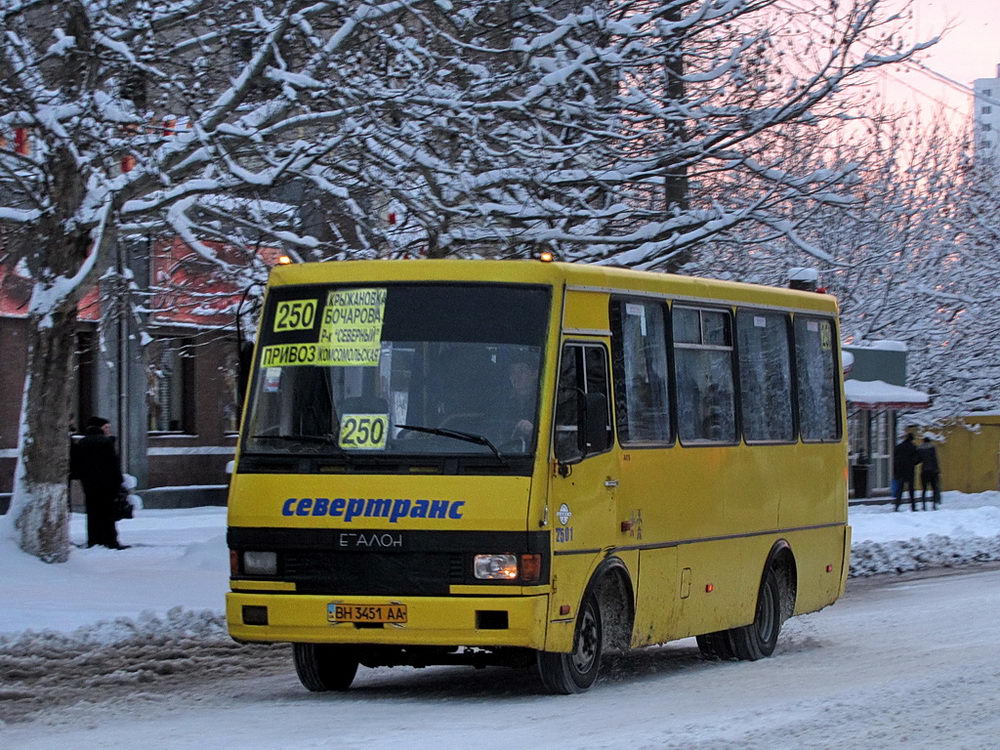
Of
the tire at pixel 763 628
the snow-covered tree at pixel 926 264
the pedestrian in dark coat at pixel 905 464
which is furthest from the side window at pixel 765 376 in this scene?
the pedestrian in dark coat at pixel 905 464

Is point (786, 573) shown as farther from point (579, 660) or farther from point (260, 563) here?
point (260, 563)

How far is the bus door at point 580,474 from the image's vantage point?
10.7 m

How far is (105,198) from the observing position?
16938mm

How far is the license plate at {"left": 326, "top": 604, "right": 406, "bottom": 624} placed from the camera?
10.4 metres

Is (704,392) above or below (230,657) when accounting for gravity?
above

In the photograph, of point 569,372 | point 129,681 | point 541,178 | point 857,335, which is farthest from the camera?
point 857,335

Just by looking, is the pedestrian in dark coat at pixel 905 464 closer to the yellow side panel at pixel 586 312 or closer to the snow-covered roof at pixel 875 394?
the snow-covered roof at pixel 875 394

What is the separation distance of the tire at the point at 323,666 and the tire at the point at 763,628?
3450 millimetres

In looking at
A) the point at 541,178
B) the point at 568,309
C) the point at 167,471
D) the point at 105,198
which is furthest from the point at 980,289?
the point at 568,309

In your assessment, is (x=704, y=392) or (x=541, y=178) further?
(x=541, y=178)

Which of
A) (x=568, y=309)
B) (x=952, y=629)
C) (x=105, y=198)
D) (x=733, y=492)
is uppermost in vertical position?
(x=105, y=198)

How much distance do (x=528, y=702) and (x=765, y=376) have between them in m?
4.44

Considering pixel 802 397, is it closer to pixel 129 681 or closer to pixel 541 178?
pixel 541 178

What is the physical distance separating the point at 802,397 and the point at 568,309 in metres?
4.48
